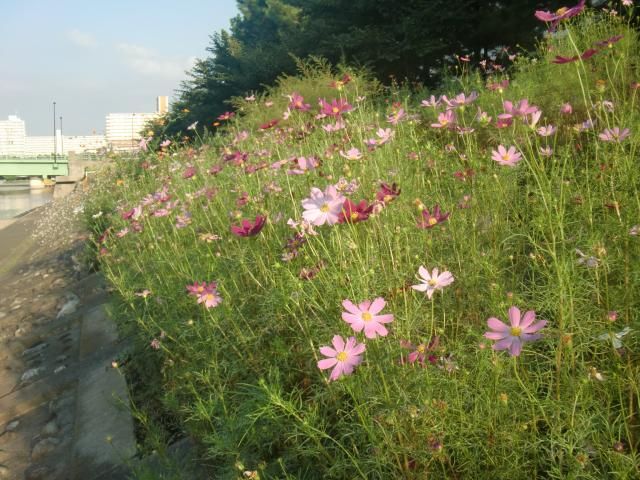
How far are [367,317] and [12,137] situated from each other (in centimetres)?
14244

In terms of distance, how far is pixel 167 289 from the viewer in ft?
9.23

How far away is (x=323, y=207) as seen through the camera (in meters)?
1.33

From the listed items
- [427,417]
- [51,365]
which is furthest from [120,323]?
[427,417]

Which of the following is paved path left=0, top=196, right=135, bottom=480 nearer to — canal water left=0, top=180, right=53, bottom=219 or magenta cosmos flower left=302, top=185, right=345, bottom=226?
magenta cosmos flower left=302, top=185, right=345, bottom=226

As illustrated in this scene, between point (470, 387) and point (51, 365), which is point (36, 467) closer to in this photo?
point (51, 365)

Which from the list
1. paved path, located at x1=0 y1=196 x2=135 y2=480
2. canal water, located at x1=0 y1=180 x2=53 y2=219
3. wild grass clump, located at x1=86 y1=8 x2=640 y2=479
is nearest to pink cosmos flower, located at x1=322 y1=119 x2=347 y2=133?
wild grass clump, located at x1=86 y1=8 x2=640 y2=479

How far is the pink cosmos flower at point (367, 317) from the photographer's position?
1060 millimetres

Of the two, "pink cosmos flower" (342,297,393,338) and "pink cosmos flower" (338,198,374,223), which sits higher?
"pink cosmos flower" (338,198,374,223)

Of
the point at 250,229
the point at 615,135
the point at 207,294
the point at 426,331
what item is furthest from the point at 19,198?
the point at 615,135

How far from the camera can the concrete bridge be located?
34719 mm

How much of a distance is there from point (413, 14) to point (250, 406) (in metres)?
8.00

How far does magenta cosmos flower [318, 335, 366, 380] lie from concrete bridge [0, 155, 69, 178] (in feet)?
124

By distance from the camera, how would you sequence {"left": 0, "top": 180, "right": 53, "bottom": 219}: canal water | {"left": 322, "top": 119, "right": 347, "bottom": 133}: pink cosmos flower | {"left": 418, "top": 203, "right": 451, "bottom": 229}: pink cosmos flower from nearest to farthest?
{"left": 418, "top": 203, "right": 451, "bottom": 229}: pink cosmos flower, {"left": 322, "top": 119, "right": 347, "bottom": 133}: pink cosmos flower, {"left": 0, "top": 180, "right": 53, "bottom": 219}: canal water

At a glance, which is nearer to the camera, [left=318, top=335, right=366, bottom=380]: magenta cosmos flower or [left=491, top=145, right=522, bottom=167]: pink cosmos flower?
[left=318, top=335, right=366, bottom=380]: magenta cosmos flower
